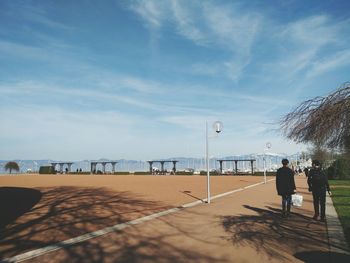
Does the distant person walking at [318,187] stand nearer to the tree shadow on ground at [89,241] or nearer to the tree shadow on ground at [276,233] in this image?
the tree shadow on ground at [276,233]

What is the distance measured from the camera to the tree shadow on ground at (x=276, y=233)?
696 centimetres

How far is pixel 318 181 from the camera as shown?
10.3 meters

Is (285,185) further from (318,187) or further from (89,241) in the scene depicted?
(89,241)

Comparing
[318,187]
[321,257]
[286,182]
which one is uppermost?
[286,182]

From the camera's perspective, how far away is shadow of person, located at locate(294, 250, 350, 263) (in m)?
5.97

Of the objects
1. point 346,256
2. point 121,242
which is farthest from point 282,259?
point 121,242

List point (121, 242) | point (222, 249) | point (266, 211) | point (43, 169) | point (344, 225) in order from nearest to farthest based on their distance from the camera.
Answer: point (222, 249)
point (121, 242)
point (344, 225)
point (266, 211)
point (43, 169)

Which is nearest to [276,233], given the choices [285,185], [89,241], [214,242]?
[214,242]

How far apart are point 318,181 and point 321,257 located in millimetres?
4430

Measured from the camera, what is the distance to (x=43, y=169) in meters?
71.1

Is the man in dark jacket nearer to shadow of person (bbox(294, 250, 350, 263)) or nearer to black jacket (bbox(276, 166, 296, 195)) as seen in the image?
black jacket (bbox(276, 166, 296, 195))

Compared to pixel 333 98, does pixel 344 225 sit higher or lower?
lower

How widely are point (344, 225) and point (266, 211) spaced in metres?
3.43

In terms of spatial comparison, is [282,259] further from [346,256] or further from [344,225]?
[344,225]
